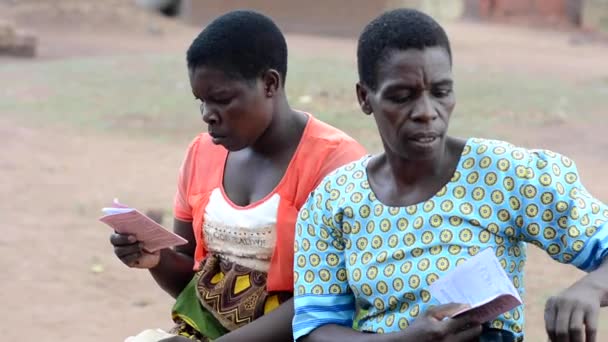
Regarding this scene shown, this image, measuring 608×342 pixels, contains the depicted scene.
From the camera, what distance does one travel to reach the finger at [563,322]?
223cm

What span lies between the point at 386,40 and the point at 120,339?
2.87 meters

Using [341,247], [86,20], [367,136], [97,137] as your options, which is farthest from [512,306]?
[86,20]

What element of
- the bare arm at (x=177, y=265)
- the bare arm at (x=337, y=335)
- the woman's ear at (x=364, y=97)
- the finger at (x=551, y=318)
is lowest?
the bare arm at (x=177, y=265)

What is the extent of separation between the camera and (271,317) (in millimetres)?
2895

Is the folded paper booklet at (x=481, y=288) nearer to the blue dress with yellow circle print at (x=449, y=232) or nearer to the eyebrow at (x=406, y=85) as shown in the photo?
the blue dress with yellow circle print at (x=449, y=232)

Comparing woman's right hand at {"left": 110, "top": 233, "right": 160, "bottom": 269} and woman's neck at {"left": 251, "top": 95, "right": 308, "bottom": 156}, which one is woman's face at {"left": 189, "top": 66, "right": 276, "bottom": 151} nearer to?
woman's neck at {"left": 251, "top": 95, "right": 308, "bottom": 156}

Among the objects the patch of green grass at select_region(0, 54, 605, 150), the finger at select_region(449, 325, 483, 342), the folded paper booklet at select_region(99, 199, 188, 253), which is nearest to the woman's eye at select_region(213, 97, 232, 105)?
the folded paper booklet at select_region(99, 199, 188, 253)

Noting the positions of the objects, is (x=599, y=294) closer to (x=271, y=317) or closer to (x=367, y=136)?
(x=271, y=317)

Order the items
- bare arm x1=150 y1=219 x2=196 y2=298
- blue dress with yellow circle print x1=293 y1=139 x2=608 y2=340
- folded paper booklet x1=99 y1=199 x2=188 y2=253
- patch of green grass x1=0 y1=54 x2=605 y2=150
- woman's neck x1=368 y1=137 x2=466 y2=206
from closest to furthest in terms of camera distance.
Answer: blue dress with yellow circle print x1=293 y1=139 x2=608 y2=340, woman's neck x1=368 y1=137 x2=466 y2=206, folded paper booklet x1=99 y1=199 x2=188 y2=253, bare arm x1=150 y1=219 x2=196 y2=298, patch of green grass x1=0 y1=54 x2=605 y2=150

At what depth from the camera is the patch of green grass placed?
10.5 meters

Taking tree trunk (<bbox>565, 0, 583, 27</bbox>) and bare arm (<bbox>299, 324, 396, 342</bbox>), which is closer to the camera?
bare arm (<bbox>299, 324, 396, 342</bbox>)

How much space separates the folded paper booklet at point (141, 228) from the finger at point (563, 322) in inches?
43.7

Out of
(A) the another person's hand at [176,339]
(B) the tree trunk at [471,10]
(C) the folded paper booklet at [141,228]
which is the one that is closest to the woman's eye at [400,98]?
(C) the folded paper booklet at [141,228]

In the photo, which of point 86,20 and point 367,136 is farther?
point 86,20
